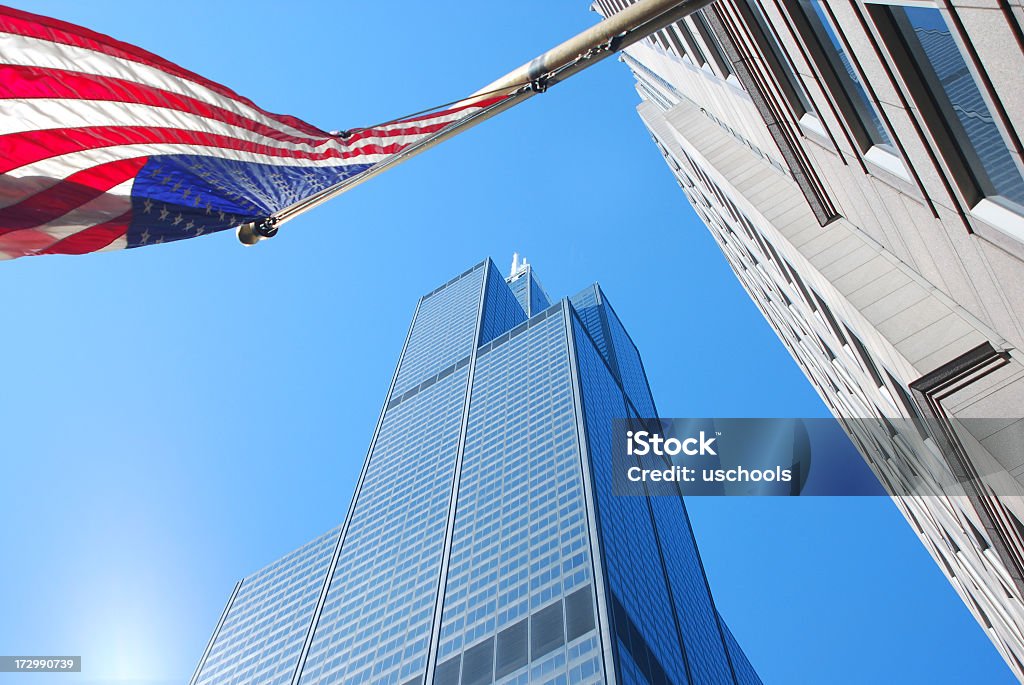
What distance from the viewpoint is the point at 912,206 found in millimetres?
10961

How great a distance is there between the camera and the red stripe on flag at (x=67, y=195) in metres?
7.67

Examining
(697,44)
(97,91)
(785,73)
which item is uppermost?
(97,91)

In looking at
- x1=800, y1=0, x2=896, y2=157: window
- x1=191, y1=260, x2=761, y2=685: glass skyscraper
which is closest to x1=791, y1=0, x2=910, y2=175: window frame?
x1=800, y1=0, x2=896, y2=157: window

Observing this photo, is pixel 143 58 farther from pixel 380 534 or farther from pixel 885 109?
pixel 380 534

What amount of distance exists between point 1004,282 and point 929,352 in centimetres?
335

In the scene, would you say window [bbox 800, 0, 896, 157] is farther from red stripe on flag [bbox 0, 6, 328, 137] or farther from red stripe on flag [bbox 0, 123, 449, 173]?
red stripe on flag [bbox 0, 6, 328, 137]

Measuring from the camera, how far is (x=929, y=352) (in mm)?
12375

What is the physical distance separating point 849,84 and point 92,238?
1115cm

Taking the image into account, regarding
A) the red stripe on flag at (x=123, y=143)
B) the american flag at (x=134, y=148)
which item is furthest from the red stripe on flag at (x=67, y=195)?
the red stripe on flag at (x=123, y=143)

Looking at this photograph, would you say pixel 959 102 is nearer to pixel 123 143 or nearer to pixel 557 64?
pixel 557 64

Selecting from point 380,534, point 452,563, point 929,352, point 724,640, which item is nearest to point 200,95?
point 929,352

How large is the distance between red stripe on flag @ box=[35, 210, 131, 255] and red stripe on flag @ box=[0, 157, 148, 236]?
0.34 m

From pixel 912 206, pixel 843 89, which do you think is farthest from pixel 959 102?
pixel 843 89

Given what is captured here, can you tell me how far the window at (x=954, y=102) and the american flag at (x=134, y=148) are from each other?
16.2 ft
